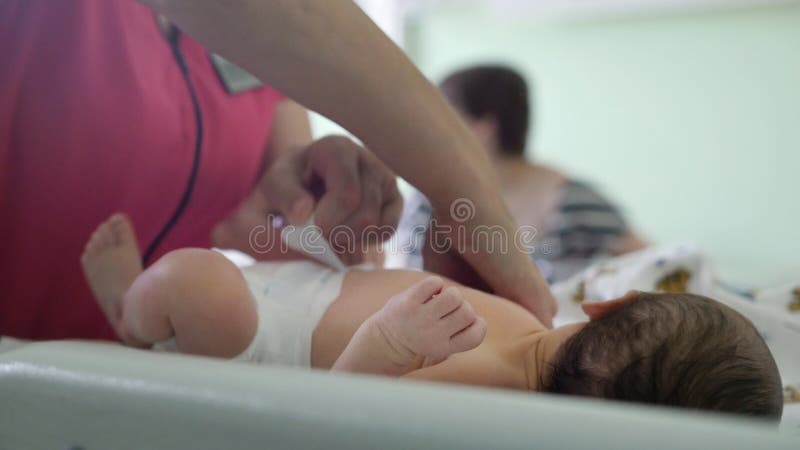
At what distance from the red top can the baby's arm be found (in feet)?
0.82

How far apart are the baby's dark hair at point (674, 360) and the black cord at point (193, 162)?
1.24ft

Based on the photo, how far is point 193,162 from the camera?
0.73 m

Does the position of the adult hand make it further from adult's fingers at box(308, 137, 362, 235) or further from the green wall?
the green wall

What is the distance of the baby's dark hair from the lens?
1.53ft

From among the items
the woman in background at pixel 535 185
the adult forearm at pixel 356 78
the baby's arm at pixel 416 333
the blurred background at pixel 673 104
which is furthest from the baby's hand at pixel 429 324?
the blurred background at pixel 673 104

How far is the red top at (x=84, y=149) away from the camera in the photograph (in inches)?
25.7

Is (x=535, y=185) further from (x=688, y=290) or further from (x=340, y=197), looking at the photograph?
(x=340, y=197)

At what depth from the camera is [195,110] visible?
733mm

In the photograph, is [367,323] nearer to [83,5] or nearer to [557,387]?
[557,387]

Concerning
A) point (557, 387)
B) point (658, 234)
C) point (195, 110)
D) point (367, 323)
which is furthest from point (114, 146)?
point (658, 234)

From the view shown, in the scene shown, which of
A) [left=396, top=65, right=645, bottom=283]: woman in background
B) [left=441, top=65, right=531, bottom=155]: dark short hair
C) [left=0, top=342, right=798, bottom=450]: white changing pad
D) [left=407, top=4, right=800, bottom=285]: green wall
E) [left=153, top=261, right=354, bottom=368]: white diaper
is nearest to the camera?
[left=0, top=342, right=798, bottom=450]: white changing pad

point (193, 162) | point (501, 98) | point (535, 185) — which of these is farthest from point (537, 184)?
point (193, 162)

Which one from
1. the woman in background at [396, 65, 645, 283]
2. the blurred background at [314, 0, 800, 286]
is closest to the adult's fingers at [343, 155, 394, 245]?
the woman in background at [396, 65, 645, 283]

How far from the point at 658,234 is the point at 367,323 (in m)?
2.21
